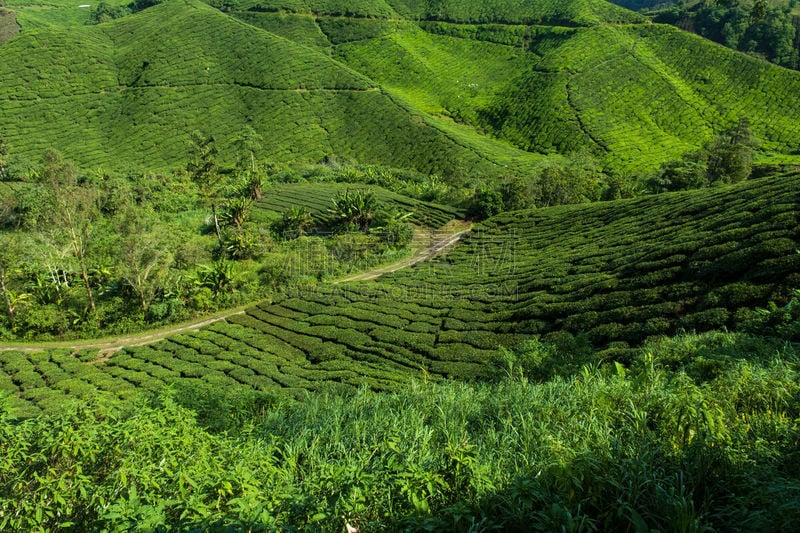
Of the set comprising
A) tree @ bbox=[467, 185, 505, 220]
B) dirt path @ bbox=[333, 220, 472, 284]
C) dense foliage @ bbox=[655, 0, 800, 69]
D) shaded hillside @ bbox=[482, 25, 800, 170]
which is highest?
dense foliage @ bbox=[655, 0, 800, 69]

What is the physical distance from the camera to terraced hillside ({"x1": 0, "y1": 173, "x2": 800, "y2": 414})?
14.5 meters

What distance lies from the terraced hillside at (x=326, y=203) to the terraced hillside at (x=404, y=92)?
14.5m

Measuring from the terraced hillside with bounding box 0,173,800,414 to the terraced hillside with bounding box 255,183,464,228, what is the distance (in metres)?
16.7

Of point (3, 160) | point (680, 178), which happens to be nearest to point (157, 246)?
point (3, 160)

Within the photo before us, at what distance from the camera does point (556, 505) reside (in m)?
3.67

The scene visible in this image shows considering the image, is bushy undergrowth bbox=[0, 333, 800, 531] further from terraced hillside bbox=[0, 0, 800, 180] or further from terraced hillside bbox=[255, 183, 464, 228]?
terraced hillside bbox=[0, 0, 800, 180]

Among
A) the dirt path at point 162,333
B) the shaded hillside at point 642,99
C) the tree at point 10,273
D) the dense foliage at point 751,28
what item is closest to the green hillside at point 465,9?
the shaded hillside at point 642,99

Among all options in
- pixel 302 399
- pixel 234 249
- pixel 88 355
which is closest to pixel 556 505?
pixel 302 399

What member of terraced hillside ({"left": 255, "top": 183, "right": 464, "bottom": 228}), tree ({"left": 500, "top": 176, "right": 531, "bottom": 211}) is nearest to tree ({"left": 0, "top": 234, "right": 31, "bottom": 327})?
terraced hillside ({"left": 255, "top": 183, "right": 464, "bottom": 228})

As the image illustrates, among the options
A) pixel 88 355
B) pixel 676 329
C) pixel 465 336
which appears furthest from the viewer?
pixel 88 355

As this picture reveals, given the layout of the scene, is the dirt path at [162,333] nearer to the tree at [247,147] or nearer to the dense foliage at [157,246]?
the dense foliage at [157,246]

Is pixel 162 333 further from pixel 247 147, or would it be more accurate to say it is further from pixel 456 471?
pixel 247 147

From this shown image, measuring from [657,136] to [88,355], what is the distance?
3194 inches

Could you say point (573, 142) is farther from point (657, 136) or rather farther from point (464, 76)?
point (464, 76)
